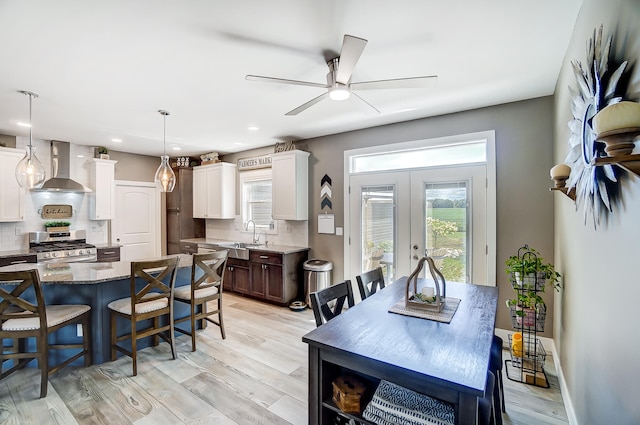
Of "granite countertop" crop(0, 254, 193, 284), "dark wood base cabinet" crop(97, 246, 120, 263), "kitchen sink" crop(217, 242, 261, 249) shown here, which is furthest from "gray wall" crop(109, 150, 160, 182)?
"granite countertop" crop(0, 254, 193, 284)

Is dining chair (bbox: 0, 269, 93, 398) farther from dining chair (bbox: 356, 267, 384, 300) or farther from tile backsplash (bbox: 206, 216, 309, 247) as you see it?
tile backsplash (bbox: 206, 216, 309, 247)

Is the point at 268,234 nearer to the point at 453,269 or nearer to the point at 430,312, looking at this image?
the point at 453,269

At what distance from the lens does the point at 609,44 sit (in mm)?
1214

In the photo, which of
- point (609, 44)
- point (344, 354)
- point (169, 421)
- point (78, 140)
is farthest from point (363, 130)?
point (78, 140)

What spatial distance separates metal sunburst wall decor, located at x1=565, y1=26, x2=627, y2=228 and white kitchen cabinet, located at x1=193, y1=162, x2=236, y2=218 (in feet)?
17.6

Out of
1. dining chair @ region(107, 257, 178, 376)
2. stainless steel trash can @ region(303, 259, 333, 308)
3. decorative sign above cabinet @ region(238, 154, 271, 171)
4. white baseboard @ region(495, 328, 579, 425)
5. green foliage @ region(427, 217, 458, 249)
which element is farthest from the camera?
decorative sign above cabinet @ region(238, 154, 271, 171)

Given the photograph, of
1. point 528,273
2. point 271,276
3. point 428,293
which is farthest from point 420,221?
point 271,276

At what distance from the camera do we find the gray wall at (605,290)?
1072 millimetres

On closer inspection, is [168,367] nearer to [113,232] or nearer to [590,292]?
[590,292]

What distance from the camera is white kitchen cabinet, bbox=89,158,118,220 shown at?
533 centimetres

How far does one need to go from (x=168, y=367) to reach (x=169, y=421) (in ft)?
2.67

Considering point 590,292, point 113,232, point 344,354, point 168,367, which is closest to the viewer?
point 344,354

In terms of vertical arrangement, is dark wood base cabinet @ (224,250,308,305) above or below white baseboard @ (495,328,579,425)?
above

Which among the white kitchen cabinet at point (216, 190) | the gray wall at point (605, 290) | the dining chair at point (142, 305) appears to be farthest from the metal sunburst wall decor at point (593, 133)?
the white kitchen cabinet at point (216, 190)
